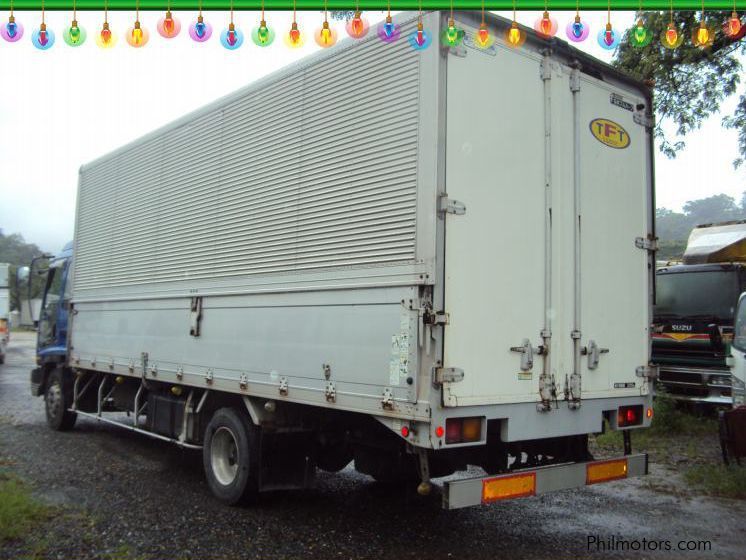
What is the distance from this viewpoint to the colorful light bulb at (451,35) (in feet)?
14.6

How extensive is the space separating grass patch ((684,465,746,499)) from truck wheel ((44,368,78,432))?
8403 millimetres

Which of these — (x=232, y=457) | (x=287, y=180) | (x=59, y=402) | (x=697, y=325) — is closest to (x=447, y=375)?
(x=287, y=180)

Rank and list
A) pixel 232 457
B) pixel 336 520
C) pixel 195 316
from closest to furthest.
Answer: pixel 336 520 → pixel 232 457 → pixel 195 316

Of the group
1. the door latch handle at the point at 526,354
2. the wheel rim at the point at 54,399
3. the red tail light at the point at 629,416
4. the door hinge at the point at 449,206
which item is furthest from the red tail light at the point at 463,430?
the wheel rim at the point at 54,399

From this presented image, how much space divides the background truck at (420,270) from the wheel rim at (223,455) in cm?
2

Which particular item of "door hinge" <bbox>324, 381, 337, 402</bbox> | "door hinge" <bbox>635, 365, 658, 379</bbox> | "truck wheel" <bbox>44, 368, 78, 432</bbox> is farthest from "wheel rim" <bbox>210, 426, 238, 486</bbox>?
"truck wheel" <bbox>44, 368, 78, 432</bbox>

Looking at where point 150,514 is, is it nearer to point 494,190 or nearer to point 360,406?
point 360,406

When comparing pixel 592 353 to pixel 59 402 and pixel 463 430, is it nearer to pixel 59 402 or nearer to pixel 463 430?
pixel 463 430

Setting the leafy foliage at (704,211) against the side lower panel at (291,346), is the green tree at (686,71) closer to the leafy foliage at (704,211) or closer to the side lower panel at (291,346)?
the side lower panel at (291,346)

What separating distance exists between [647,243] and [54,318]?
8658mm

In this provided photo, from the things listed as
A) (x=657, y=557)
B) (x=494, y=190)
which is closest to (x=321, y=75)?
(x=494, y=190)

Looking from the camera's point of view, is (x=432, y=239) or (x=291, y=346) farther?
(x=291, y=346)

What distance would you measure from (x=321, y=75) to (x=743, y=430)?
509cm

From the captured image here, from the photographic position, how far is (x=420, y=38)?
178 inches
